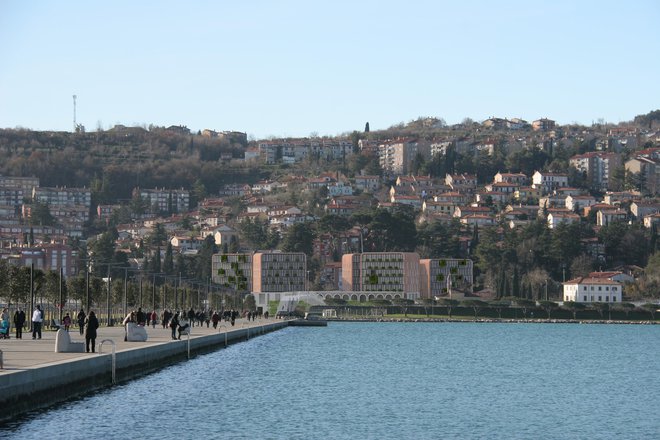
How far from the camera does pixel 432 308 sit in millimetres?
151375

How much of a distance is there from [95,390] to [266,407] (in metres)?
4.66

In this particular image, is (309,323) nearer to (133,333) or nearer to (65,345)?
(133,333)

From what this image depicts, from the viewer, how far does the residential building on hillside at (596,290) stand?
518 ft

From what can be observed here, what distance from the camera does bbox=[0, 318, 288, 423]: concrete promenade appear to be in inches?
1139

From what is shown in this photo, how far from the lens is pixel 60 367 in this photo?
3216 centimetres

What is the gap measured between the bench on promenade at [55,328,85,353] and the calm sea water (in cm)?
189

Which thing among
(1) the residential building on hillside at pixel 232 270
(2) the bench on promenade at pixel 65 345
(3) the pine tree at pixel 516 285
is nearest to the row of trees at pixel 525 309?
(3) the pine tree at pixel 516 285

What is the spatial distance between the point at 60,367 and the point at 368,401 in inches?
407

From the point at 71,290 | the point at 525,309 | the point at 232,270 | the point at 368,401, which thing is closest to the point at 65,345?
the point at 368,401

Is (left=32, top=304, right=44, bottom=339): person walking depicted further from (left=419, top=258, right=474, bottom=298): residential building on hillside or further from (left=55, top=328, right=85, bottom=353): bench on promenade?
(left=419, top=258, right=474, bottom=298): residential building on hillside

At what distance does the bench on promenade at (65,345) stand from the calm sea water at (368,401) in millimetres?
1889

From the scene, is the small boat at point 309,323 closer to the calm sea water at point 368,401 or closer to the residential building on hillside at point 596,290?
the residential building on hillside at point 596,290

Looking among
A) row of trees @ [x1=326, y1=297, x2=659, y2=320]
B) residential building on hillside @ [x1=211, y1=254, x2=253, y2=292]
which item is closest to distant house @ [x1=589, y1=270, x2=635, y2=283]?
row of trees @ [x1=326, y1=297, x2=659, y2=320]

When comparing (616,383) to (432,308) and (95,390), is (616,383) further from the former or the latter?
(432,308)
